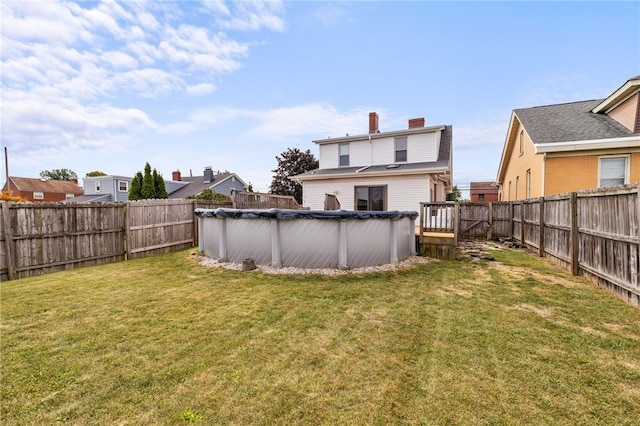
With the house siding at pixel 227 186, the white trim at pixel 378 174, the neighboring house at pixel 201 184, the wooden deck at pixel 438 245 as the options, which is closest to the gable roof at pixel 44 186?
the neighboring house at pixel 201 184

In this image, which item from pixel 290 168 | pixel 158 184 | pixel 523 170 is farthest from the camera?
pixel 290 168

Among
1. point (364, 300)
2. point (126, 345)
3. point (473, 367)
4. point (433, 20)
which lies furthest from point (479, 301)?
point (433, 20)

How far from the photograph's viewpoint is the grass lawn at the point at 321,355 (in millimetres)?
2012

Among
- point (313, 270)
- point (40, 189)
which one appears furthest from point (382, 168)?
point (40, 189)

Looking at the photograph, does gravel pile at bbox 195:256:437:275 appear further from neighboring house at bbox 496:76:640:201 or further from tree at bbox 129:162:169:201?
tree at bbox 129:162:169:201

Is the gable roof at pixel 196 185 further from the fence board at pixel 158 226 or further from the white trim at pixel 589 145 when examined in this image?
the white trim at pixel 589 145

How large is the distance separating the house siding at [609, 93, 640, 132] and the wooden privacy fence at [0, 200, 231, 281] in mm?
15819

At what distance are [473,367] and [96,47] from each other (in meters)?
13.6

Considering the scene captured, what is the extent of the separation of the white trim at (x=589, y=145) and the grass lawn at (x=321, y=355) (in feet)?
22.8

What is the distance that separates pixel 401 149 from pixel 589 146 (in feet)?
24.6

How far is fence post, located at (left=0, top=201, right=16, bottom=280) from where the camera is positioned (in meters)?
5.87

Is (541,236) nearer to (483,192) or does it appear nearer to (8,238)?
(8,238)

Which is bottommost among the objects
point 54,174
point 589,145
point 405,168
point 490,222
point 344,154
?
point 490,222

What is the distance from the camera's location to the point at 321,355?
109 inches
